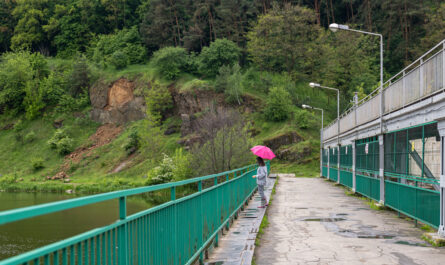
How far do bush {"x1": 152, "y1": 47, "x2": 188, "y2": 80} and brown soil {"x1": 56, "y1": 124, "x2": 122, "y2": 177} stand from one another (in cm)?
1163

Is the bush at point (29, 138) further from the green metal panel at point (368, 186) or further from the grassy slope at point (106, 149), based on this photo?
the green metal panel at point (368, 186)

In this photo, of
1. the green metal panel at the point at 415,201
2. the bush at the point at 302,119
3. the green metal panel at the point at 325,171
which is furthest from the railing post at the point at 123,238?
the bush at the point at 302,119

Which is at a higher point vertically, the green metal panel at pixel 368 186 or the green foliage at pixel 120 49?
the green foliage at pixel 120 49

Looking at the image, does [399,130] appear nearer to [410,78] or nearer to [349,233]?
[410,78]

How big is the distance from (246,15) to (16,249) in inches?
2688

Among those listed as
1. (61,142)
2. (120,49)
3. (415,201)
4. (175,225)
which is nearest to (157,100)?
(61,142)

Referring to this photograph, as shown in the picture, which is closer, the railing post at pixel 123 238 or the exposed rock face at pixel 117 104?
the railing post at pixel 123 238

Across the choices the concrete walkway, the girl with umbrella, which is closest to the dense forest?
the girl with umbrella

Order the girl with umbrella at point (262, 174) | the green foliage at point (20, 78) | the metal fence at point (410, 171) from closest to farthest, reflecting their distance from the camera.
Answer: the metal fence at point (410, 171), the girl with umbrella at point (262, 174), the green foliage at point (20, 78)

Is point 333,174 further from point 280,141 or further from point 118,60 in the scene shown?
point 118,60

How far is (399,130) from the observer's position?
14.8 m

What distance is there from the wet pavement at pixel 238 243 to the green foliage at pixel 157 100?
56.6 meters

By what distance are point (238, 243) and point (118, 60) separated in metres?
77.1

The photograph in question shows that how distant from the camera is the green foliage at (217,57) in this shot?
7394 centimetres
